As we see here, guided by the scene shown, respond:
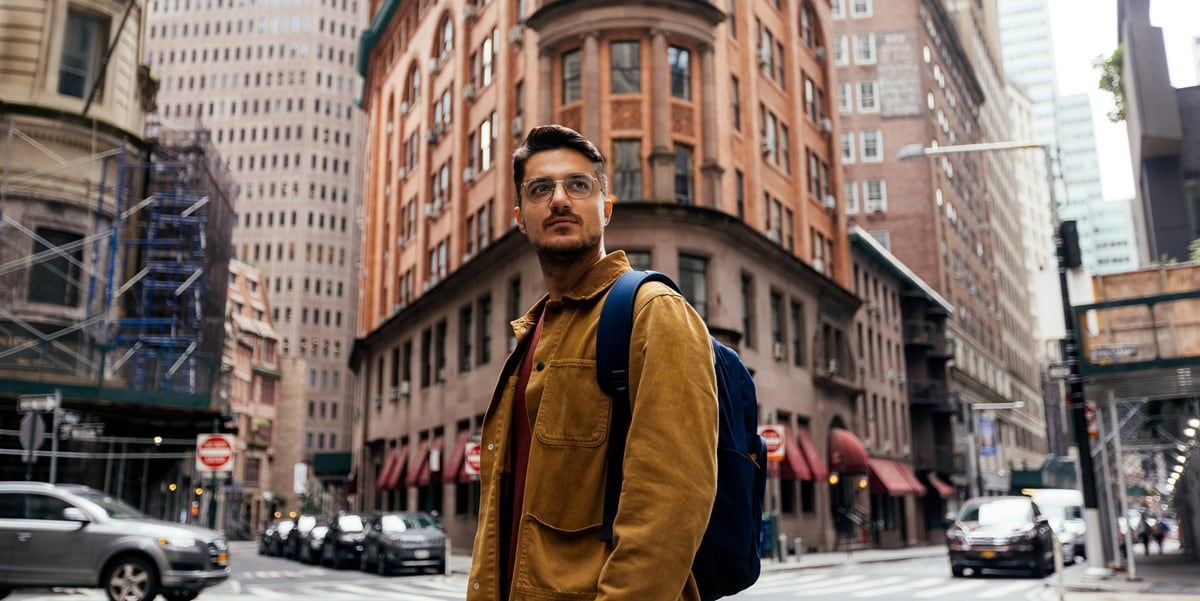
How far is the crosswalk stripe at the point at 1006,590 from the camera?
1648cm

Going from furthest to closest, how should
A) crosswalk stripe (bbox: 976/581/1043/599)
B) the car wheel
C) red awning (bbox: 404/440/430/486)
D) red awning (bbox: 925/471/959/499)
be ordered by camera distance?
red awning (bbox: 925/471/959/499), red awning (bbox: 404/440/430/486), crosswalk stripe (bbox: 976/581/1043/599), the car wheel

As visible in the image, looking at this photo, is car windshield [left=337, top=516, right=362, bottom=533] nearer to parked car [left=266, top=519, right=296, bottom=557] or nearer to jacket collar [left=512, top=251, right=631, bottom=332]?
parked car [left=266, top=519, right=296, bottom=557]

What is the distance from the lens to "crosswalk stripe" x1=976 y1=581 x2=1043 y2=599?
16.5 meters

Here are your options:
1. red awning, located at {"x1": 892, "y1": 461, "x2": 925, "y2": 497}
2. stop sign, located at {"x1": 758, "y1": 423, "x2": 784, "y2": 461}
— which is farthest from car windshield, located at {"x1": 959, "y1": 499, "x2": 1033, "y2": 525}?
red awning, located at {"x1": 892, "y1": 461, "x2": 925, "y2": 497}

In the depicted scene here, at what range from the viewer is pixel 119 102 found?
31516 millimetres

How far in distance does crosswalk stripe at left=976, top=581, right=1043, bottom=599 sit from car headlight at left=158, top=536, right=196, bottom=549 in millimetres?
12607

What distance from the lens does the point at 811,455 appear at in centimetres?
3500

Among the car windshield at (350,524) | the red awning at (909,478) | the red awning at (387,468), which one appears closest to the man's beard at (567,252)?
the car windshield at (350,524)

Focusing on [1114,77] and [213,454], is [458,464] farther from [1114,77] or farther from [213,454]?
[1114,77]

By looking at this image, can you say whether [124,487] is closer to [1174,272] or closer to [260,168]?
[1174,272]

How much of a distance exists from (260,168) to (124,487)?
103 metres

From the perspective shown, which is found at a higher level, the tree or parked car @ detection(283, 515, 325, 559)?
the tree

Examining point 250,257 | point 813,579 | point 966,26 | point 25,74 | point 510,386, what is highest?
point 966,26

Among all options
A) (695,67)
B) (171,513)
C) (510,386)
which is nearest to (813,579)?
(695,67)
